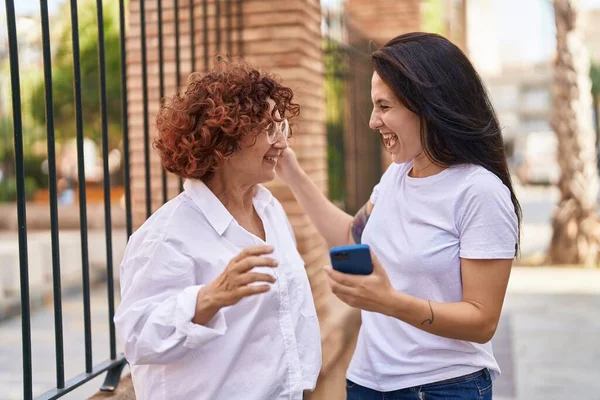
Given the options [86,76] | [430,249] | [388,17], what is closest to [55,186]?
[430,249]

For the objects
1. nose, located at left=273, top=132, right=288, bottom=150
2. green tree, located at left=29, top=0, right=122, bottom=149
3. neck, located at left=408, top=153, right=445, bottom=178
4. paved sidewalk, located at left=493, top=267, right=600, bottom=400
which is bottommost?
paved sidewalk, located at left=493, top=267, right=600, bottom=400

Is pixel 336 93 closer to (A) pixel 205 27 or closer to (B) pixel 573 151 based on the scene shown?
(A) pixel 205 27

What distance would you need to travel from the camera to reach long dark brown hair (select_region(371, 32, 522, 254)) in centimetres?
224

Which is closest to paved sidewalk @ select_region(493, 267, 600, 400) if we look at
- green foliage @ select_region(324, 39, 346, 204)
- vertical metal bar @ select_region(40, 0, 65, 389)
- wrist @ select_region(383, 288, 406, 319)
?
green foliage @ select_region(324, 39, 346, 204)

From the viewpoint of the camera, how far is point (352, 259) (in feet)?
6.46

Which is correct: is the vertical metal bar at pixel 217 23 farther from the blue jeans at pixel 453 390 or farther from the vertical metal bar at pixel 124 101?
Result: the blue jeans at pixel 453 390

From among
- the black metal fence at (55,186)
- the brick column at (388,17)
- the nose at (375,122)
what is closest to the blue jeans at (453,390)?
the nose at (375,122)

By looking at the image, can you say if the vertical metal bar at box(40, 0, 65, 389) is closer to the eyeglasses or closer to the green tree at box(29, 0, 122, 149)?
the eyeglasses

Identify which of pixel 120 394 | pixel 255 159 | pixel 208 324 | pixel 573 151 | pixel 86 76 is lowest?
pixel 120 394

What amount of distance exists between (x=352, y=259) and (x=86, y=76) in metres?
24.1

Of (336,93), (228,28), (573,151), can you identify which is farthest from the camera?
(573,151)

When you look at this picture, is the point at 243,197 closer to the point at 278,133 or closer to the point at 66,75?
the point at 278,133

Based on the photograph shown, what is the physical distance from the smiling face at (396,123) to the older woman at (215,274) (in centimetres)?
26

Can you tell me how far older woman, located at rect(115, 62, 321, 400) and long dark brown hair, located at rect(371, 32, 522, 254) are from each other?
12.8 inches
